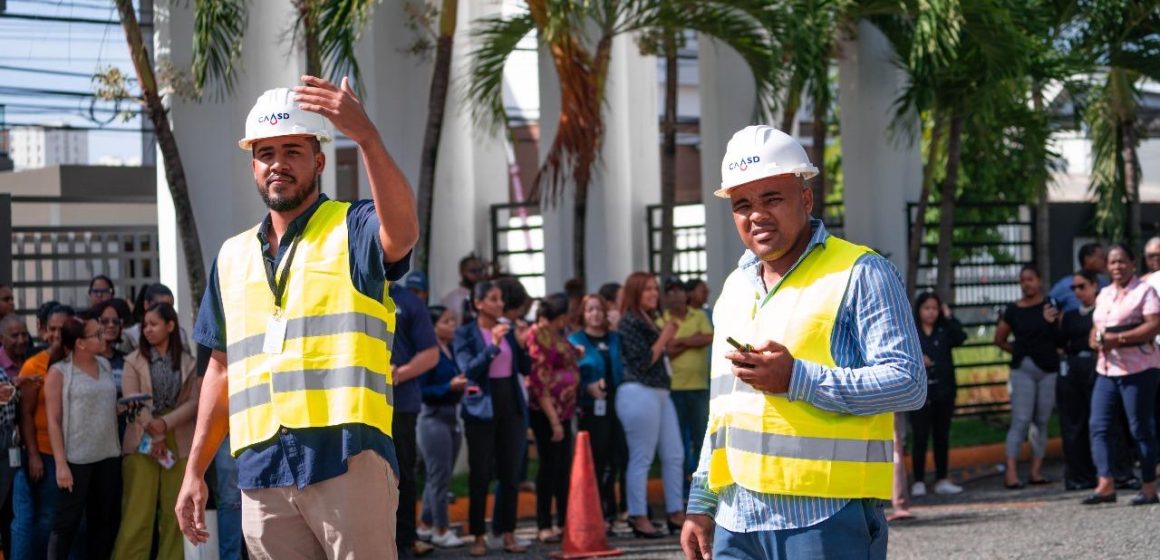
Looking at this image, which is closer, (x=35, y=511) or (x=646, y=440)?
(x=35, y=511)

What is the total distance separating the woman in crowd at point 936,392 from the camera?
14930 millimetres

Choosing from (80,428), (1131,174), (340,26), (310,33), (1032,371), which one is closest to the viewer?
(80,428)

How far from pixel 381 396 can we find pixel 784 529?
127 cm

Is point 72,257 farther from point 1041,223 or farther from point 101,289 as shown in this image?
point 1041,223

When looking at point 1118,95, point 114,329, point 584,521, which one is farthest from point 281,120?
point 1118,95

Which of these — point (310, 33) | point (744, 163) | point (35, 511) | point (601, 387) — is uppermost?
point (310, 33)

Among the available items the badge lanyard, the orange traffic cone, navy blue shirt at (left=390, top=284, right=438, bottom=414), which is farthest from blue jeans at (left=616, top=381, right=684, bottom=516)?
the badge lanyard

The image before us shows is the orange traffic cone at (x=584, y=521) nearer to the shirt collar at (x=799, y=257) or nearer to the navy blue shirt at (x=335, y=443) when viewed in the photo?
the navy blue shirt at (x=335, y=443)

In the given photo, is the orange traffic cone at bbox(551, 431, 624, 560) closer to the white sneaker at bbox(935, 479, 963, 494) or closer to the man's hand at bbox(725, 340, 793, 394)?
the white sneaker at bbox(935, 479, 963, 494)

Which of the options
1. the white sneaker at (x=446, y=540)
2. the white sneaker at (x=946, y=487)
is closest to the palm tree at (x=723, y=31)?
the white sneaker at (x=946, y=487)

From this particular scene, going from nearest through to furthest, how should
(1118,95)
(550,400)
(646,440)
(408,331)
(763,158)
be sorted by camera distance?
1. (763,158)
2. (408,331)
3. (550,400)
4. (646,440)
5. (1118,95)

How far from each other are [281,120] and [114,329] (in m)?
6.41

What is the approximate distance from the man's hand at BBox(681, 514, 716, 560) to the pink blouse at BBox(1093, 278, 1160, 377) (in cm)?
877

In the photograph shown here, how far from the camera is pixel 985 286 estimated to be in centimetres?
2212
